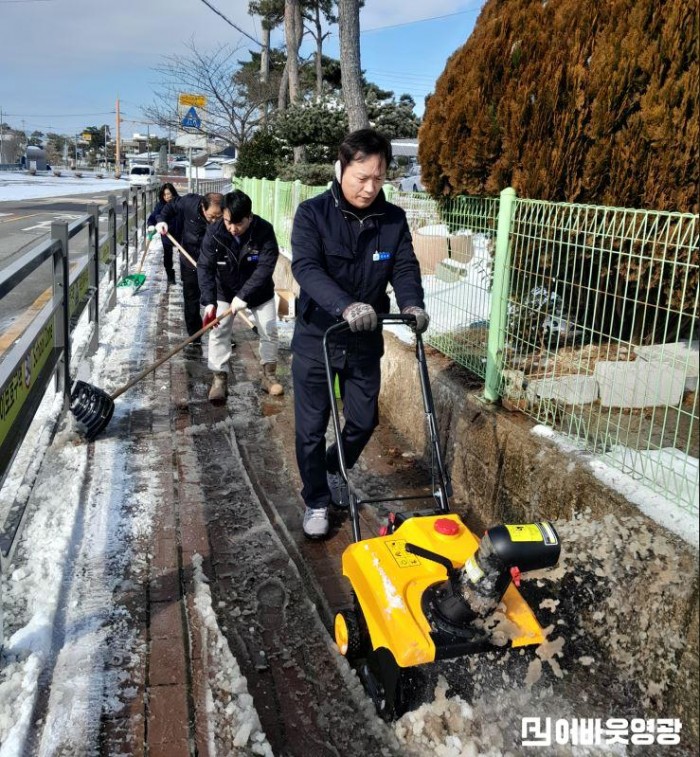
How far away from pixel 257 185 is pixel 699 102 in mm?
13045

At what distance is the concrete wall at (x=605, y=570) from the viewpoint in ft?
7.94

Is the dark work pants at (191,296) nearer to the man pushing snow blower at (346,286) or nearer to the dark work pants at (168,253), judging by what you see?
the dark work pants at (168,253)

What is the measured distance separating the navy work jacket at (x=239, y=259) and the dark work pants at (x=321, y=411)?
7.92 feet

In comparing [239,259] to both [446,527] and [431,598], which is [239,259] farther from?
[431,598]

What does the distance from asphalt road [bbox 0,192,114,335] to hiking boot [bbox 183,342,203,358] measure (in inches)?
67.5

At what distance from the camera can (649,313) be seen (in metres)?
4.20

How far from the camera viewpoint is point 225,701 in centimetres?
251

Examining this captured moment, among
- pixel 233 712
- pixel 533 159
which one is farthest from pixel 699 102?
pixel 233 712

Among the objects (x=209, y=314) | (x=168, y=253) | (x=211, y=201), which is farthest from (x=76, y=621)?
(x=168, y=253)

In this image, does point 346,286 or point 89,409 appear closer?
point 346,286

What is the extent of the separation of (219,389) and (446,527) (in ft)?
11.8

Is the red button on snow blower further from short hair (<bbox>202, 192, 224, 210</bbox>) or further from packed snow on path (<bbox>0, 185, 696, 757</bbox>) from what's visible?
short hair (<bbox>202, 192, 224, 210</bbox>)

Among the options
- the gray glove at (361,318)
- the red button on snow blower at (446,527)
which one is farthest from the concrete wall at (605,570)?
the gray glove at (361,318)

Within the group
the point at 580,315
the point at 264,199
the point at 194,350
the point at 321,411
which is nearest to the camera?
the point at 321,411
